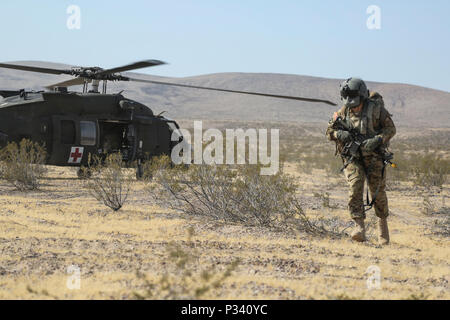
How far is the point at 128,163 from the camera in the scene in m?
15.2

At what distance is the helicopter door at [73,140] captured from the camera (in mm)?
13742

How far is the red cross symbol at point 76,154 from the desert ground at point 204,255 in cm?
349

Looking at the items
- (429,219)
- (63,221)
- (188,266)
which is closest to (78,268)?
(188,266)

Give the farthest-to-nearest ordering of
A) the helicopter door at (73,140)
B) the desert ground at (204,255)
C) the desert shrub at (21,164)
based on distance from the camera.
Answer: the helicopter door at (73,140) → the desert shrub at (21,164) → the desert ground at (204,255)

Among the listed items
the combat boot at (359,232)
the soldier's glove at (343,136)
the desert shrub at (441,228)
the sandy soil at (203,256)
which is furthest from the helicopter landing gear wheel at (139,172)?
the combat boot at (359,232)

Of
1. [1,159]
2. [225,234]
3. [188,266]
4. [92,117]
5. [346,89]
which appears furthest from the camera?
[92,117]

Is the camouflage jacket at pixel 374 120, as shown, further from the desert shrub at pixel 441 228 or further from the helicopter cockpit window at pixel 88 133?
the helicopter cockpit window at pixel 88 133

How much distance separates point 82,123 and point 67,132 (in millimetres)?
431

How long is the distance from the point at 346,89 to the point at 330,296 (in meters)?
3.40

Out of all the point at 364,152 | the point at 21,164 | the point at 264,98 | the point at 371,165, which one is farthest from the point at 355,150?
the point at 264,98

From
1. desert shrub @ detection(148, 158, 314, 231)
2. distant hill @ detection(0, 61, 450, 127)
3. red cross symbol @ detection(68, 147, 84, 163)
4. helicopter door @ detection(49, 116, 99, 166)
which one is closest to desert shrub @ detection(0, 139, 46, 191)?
helicopter door @ detection(49, 116, 99, 166)

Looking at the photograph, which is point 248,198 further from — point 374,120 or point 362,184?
point 374,120

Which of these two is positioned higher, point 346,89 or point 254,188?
point 346,89
